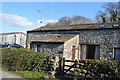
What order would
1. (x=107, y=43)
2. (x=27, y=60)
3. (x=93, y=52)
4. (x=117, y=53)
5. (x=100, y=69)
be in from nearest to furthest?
1. (x=100, y=69)
2. (x=27, y=60)
3. (x=117, y=53)
4. (x=107, y=43)
5. (x=93, y=52)

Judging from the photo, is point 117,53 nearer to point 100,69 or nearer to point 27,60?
point 100,69

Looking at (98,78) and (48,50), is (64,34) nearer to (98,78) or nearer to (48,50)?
(48,50)

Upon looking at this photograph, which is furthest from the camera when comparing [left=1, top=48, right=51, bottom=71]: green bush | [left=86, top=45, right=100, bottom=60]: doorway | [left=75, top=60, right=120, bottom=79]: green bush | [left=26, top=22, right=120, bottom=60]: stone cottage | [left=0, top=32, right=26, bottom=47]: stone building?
[left=0, top=32, right=26, bottom=47]: stone building

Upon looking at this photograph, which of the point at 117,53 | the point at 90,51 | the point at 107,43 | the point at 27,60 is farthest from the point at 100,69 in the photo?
the point at 90,51

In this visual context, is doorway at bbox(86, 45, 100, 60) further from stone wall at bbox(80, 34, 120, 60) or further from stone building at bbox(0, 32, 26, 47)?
stone building at bbox(0, 32, 26, 47)

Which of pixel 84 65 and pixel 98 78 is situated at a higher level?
pixel 84 65

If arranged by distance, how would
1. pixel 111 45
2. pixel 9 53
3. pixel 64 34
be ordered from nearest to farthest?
pixel 9 53, pixel 111 45, pixel 64 34

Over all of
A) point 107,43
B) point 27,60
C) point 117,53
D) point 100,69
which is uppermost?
point 107,43

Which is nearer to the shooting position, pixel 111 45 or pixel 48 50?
pixel 111 45

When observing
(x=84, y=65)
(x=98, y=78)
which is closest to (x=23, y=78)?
(x=84, y=65)

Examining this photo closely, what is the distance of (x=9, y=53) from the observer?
11.8 meters

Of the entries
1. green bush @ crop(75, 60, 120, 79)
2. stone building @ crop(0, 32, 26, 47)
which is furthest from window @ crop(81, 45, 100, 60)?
stone building @ crop(0, 32, 26, 47)

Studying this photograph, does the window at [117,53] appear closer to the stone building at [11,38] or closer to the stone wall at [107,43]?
the stone wall at [107,43]

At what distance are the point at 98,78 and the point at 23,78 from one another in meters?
4.14
